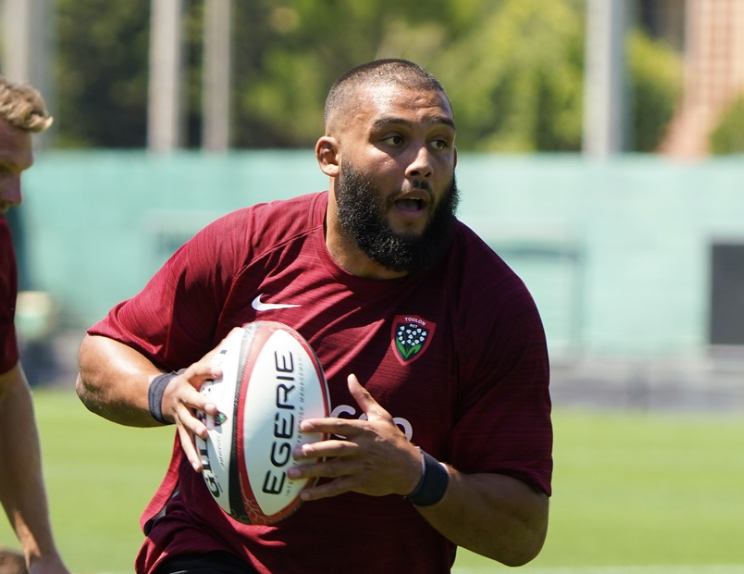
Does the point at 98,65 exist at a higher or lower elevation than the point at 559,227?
lower

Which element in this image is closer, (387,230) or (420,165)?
(420,165)

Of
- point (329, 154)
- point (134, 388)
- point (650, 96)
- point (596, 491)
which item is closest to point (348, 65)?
point (650, 96)

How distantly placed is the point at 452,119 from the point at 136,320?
4.13ft

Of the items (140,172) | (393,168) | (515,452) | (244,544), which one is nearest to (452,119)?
(393,168)

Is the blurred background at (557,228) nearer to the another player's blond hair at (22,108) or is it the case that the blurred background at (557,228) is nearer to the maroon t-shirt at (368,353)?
the another player's blond hair at (22,108)

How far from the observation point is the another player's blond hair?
5.65 meters

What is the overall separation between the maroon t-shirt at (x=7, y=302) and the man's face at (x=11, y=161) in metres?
0.20

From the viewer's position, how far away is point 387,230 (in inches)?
190

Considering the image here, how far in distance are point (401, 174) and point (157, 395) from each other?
103 centimetres

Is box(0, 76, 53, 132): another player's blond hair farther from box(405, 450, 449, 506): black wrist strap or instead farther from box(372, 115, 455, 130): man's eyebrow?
box(405, 450, 449, 506): black wrist strap

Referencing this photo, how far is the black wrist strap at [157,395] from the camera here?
4.77 metres

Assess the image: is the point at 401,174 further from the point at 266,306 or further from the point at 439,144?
the point at 266,306

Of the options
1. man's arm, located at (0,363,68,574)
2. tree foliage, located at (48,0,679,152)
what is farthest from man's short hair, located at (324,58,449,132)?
tree foliage, located at (48,0,679,152)

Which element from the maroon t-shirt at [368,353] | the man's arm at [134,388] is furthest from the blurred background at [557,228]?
the man's arm at [134,388]
